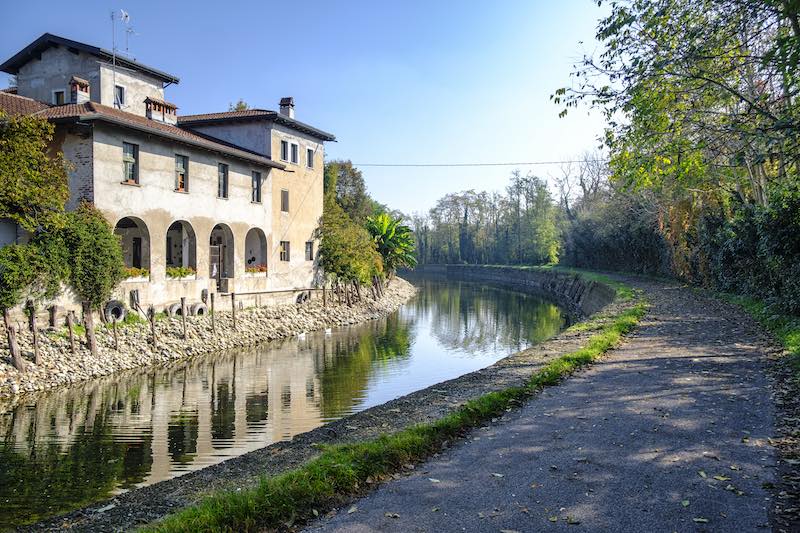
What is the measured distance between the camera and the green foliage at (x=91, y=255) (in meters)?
17.3

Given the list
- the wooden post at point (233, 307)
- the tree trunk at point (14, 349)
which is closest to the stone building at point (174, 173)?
the wooden post at point (233, 307)

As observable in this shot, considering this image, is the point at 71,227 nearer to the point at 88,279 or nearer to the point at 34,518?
the point at 88,279

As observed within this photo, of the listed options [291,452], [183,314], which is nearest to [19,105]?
[183,314]

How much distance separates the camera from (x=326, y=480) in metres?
5.69

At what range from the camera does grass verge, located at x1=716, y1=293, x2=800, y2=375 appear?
1072 centimetres

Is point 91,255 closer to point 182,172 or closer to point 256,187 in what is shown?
point 182,172

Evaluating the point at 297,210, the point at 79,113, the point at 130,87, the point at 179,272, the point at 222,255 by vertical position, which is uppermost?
the point at 130,87

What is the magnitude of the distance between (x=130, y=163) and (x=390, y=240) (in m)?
22.9

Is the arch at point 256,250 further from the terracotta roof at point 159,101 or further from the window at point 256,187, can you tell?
the terracotta roof at point 159,101

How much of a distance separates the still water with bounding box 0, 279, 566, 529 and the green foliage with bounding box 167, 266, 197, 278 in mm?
3944

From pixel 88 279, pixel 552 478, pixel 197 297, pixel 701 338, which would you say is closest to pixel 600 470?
pixel 552 478

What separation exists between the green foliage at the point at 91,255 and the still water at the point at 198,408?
3.10 metres

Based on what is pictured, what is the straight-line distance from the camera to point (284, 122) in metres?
29.6

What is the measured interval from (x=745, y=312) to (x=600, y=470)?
49.4 feet
